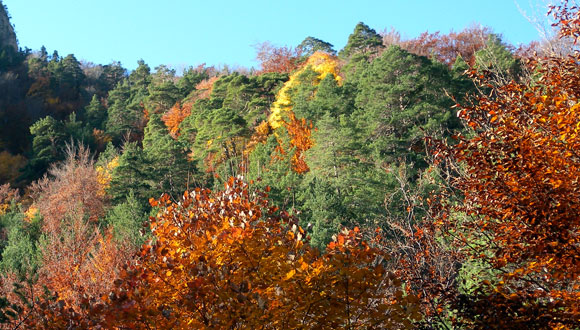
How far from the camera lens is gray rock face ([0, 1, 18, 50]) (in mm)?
69250

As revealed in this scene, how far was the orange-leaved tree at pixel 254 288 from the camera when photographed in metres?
A: 4.56

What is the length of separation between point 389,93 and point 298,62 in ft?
65.4

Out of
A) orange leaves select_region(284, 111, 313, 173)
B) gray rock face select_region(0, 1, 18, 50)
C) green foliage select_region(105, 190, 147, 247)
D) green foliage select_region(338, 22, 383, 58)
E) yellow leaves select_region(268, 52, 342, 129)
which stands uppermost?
gray rock face select_region(0, 1, 18, 50)

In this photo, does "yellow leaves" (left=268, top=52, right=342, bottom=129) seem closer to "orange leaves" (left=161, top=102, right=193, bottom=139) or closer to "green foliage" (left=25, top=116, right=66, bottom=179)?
"orange leaves" (left=161, top=102, right=193, bottom=139)

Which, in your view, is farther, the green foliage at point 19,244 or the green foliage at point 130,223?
the green foliage at point 19,244

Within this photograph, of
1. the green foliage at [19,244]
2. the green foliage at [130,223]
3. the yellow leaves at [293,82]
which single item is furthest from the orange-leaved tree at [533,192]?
the yellow leaves at [293,82]

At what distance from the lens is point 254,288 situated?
5.28 metres

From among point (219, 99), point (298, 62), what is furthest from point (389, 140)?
point (298, 62)

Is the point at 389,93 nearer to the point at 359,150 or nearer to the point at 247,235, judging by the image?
the point at 359,150

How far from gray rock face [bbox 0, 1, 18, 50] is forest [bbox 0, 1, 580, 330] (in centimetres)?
38

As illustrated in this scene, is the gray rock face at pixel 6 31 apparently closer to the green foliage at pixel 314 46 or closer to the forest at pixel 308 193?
the forest at pixel 308 193

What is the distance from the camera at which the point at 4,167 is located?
44.4 m

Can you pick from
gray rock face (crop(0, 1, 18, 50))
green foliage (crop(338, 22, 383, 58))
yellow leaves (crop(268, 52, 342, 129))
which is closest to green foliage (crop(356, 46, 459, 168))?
yellow leaves (crop(268, 52, 342, 129))

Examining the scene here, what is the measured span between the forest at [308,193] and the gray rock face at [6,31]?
38cm
